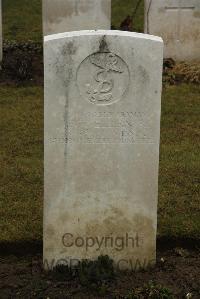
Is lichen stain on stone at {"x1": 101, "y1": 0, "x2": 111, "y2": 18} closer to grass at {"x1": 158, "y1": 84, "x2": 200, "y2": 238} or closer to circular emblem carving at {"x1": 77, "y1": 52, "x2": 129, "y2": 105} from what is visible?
grass at {"x1": 158, "y1": 84, "x2": 200, "y2": 238}

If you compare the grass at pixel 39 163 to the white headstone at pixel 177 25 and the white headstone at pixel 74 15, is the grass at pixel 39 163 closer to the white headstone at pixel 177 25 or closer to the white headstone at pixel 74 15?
the white headstone at pixel 177 25

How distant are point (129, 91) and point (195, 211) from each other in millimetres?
1653

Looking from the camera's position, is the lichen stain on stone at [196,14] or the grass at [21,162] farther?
the lichen stain on stone at [196,14]

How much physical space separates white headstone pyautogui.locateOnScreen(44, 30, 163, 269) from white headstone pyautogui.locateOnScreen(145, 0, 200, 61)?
6656 mm

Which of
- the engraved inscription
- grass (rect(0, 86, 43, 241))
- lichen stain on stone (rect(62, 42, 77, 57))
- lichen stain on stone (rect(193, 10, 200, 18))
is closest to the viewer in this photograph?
lichen stain on stone (rect(62, 42, 77, 57))

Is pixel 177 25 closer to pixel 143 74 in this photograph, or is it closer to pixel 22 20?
pixel 22 20

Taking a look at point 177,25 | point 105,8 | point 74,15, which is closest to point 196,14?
point 177,25

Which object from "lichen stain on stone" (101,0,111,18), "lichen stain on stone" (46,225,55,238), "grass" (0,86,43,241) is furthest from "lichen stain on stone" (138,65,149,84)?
"lichen stain on stone" (101,0,111,18)

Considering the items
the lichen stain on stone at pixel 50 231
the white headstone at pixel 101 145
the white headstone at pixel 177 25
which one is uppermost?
the white headstone at pixel 177 25

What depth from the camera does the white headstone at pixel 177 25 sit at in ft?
34.9

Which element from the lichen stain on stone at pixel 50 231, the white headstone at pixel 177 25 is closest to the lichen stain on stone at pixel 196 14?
the white headstone at pixel 177 25

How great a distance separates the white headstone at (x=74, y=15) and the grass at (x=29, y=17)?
1850mm

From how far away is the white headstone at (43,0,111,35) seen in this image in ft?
34.5

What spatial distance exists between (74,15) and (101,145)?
265 inches
